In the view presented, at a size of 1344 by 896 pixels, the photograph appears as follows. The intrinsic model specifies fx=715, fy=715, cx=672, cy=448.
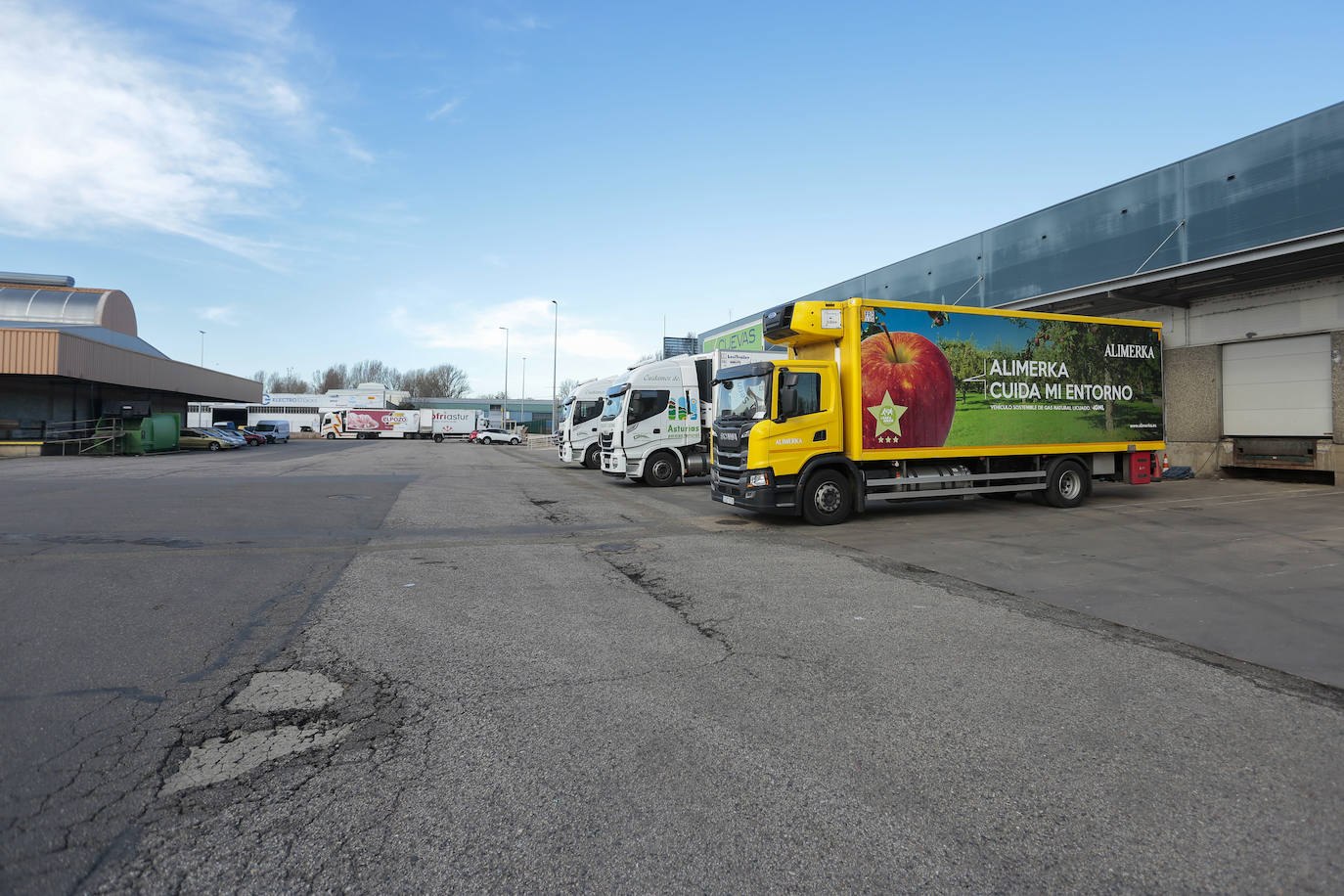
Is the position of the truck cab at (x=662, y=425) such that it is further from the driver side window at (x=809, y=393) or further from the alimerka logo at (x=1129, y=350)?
the alimerka logo at (x=1129, y=350)

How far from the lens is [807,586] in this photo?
714 cm

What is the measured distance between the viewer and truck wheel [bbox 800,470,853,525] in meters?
11.6

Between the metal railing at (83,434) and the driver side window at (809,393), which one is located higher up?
the driver side window at (809,393)

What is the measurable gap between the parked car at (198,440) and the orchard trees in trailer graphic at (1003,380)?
42.9 m

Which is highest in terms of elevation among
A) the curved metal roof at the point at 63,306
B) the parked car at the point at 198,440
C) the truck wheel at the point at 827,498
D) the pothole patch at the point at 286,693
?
the curved metal roof at the point at 63,306

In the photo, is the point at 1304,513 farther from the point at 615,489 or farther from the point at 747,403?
the point at 615,489

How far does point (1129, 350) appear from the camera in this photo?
14.1 metres

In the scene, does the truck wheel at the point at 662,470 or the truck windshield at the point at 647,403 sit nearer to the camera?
the truck windshield at the point at 647,403

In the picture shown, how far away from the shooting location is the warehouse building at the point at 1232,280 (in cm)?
1563

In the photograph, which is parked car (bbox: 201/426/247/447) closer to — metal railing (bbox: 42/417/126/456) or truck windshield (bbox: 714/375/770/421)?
metal railing (bbox: 42/417/126/456)

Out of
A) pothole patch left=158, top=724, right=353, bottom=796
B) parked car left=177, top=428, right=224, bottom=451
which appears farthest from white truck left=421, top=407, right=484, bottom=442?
pothole patch left=158, top=724, right=353, bottom=796

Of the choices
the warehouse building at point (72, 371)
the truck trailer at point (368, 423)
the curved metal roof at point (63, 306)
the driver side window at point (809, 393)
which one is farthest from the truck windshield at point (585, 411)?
the truck trailer at point (368, 423)

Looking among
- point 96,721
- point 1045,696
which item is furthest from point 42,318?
point 1045,696

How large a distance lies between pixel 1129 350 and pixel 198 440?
46279mm
